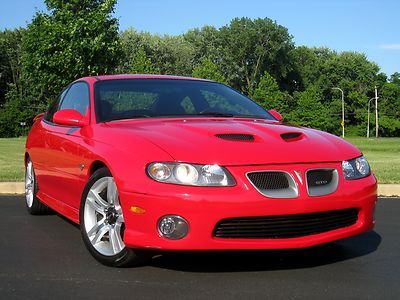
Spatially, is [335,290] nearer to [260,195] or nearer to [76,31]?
[260,195]

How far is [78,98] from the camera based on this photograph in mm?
5398

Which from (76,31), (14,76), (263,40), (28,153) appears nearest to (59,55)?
(76,31)

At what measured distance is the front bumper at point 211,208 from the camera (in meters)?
3.47

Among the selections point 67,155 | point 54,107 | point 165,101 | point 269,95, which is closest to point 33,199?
point 54,107

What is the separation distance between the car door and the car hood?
1.53 ft

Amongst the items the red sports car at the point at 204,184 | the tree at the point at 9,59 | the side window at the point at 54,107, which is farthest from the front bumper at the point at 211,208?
the tree at the point at 9,59

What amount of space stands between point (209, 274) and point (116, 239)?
0.70 metres

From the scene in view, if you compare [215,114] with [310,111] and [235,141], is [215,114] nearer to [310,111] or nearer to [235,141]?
[235,141]

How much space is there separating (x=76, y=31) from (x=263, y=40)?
6004 centimetres

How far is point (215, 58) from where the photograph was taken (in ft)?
237

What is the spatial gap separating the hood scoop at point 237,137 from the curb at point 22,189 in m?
4.89

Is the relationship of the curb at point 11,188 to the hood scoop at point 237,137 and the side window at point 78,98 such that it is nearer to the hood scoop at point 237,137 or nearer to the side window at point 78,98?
the side window at point 78,98

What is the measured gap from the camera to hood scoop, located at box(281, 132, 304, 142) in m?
4.05

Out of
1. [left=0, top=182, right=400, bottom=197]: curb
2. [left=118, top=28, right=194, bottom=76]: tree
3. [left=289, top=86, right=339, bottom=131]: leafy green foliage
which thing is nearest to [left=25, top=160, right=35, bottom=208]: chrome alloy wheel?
[left=0, top=182, right=400, bottom=197]: curb
